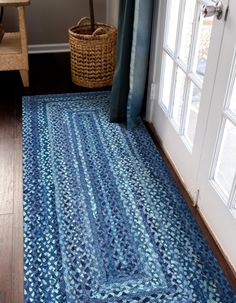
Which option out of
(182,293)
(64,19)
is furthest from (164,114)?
(64,19)

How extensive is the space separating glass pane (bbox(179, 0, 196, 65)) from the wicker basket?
912 millimetres

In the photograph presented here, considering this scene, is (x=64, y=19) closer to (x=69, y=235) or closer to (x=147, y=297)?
(x=69, y=235)

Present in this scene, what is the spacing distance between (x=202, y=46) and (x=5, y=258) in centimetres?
120

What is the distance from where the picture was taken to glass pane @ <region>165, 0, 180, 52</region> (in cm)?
188

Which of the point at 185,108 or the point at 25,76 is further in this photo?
the point at 25,76

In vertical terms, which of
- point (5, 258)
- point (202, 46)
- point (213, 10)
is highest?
point (213, 10)

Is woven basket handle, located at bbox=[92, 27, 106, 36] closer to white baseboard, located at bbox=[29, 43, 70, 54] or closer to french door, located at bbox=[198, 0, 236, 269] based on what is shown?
white baseboard, located at bbox=[29, 43, 70, 54]

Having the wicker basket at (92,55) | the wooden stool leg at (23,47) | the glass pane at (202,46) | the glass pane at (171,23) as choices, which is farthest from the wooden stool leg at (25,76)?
the glass pane at (202,46)

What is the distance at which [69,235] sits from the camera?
5.29 feet

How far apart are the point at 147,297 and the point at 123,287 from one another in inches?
3.8

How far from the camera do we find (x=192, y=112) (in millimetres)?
1837

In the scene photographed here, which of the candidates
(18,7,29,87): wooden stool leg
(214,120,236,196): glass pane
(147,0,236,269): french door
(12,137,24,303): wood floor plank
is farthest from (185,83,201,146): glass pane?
(18,7,29,87): wooden stool leg

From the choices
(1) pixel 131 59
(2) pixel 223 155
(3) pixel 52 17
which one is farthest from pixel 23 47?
(2) pixel 223 155

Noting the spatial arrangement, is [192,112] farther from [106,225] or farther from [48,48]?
[48,48]
